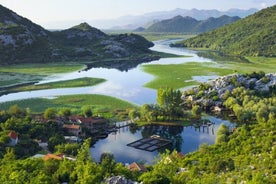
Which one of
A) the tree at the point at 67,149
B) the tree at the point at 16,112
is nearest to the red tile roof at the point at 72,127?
the tree at the point at 16,112

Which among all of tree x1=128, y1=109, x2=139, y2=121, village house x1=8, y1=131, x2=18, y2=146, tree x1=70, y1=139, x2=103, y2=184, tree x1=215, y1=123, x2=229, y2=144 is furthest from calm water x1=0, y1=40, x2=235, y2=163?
tree x1=70, y1=139, x2=103, y2=184

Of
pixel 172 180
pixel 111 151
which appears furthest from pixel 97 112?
pixel 172 180

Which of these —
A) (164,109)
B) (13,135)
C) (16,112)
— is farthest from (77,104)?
(13,135)

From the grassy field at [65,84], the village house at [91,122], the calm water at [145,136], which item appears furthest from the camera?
the grassy field at [65,84]

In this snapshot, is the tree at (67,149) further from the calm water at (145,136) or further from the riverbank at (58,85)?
the riverbank at (58,85)

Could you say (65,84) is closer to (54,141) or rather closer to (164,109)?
(164,109)

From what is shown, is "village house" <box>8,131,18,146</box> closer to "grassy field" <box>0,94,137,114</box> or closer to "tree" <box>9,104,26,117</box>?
"tree" <box>9,104,26,117</box>

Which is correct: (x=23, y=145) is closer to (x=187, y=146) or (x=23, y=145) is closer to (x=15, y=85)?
(x=187, y=146)
